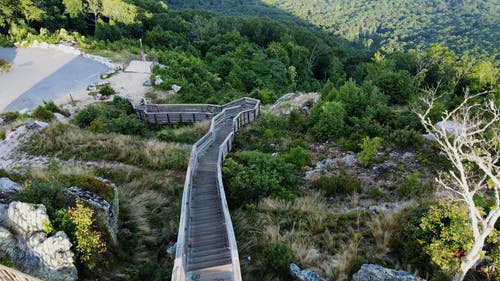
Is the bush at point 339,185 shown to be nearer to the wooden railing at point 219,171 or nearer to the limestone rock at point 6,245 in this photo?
the wooden railing at point 219,171

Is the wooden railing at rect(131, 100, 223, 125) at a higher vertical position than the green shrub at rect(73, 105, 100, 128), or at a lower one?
lower

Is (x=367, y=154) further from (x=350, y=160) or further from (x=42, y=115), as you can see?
(x=42, y=115)

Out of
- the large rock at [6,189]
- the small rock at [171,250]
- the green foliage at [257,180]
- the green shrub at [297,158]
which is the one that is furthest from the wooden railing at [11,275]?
the green shrub at [297,158]

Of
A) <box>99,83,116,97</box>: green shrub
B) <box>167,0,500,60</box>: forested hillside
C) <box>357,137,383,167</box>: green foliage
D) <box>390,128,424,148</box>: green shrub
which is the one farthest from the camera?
<box>167,0,500,60</box>: forested hillside

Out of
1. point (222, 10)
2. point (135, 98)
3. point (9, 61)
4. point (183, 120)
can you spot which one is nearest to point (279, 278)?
point (183, 120)

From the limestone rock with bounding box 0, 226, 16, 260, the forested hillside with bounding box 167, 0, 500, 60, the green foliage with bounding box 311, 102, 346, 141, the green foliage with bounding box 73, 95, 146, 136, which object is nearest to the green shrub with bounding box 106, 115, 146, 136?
the green foliage with bounding box 73, 95, 146, 136

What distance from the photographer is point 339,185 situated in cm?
1260

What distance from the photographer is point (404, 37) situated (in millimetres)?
141000

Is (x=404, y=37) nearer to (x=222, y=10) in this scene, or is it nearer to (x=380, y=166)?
(x=222, y=10)

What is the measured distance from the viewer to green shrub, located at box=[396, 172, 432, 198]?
11.6m

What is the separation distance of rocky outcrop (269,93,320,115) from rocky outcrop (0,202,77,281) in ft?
57.4

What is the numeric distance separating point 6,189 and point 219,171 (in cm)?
684

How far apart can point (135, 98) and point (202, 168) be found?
15455 mm

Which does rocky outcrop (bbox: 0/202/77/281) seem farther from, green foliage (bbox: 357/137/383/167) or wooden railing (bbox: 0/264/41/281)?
green foliage (bbox: 357/137/383/167)
